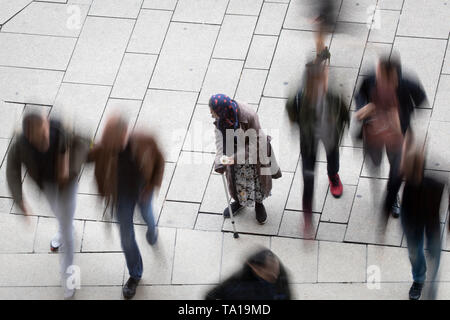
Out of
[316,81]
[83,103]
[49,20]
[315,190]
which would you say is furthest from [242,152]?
[49,20]

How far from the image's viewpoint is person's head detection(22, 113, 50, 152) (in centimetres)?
601

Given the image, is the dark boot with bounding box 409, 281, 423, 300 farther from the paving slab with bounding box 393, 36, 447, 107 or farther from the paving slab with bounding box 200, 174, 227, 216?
the paving slab with bounding box 393, 36, 447, 107

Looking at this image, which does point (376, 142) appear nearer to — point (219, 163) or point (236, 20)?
point (219, 163)

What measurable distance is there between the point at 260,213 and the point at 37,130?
2.27m

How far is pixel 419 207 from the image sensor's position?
223 inches

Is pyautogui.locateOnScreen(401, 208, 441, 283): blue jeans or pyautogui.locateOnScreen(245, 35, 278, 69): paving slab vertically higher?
pyautogui.locateOnScreen(245, 35, 278, 69): paving slab

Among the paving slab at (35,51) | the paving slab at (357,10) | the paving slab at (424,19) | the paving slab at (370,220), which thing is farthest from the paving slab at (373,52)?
the paving slab at (35,51)

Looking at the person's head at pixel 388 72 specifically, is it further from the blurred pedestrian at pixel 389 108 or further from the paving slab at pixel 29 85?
the paving slab at pixel 29 85

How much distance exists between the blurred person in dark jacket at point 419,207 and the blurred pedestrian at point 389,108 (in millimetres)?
331

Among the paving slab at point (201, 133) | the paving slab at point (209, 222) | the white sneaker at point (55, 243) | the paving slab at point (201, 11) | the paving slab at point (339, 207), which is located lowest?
the white sneaker at point (55, 243)

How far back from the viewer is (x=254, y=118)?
648cm

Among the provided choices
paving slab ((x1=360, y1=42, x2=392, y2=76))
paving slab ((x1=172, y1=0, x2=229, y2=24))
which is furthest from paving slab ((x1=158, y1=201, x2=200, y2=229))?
paving slab ((x1=172, y1=0, x2=229, y2=24))

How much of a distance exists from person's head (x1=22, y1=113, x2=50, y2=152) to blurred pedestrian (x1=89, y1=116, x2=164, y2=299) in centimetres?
40

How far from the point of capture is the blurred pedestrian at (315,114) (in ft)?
20.9
